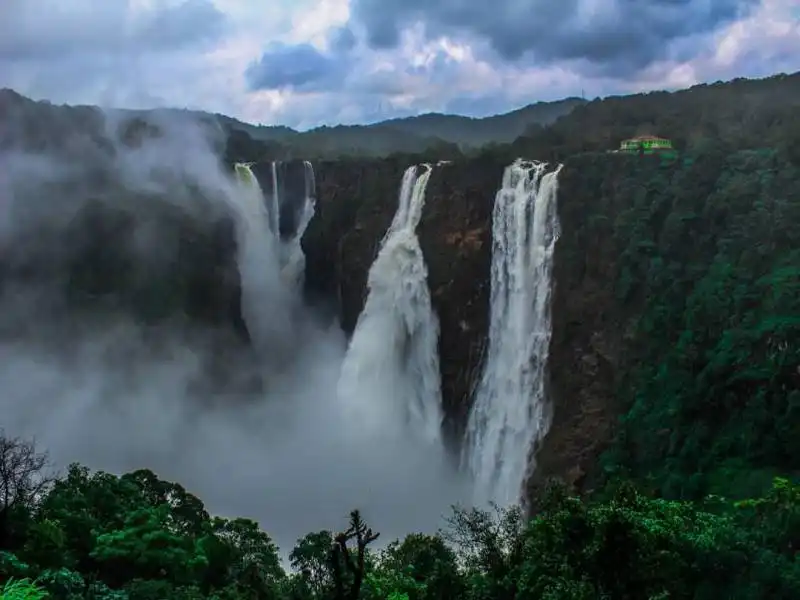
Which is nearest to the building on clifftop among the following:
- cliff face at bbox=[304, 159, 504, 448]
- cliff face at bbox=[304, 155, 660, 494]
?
cliff face at bbox=[304, 155, 660, 494]

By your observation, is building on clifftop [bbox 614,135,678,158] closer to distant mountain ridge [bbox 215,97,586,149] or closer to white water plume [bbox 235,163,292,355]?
white water plume [bbox 235,163,292,355]

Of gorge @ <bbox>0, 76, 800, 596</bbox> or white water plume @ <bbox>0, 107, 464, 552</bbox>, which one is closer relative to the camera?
gorge @ <bbox>0, 76, 800, 596</bbox>

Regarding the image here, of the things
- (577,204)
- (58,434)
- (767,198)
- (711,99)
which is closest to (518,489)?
(577,204)

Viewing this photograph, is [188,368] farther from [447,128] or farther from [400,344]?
[447,128]

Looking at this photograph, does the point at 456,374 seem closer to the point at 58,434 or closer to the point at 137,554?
the point at 58,434

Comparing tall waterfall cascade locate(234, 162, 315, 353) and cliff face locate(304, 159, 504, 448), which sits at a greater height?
tall waterfall cascade locate(234, 162, 315, 353)
